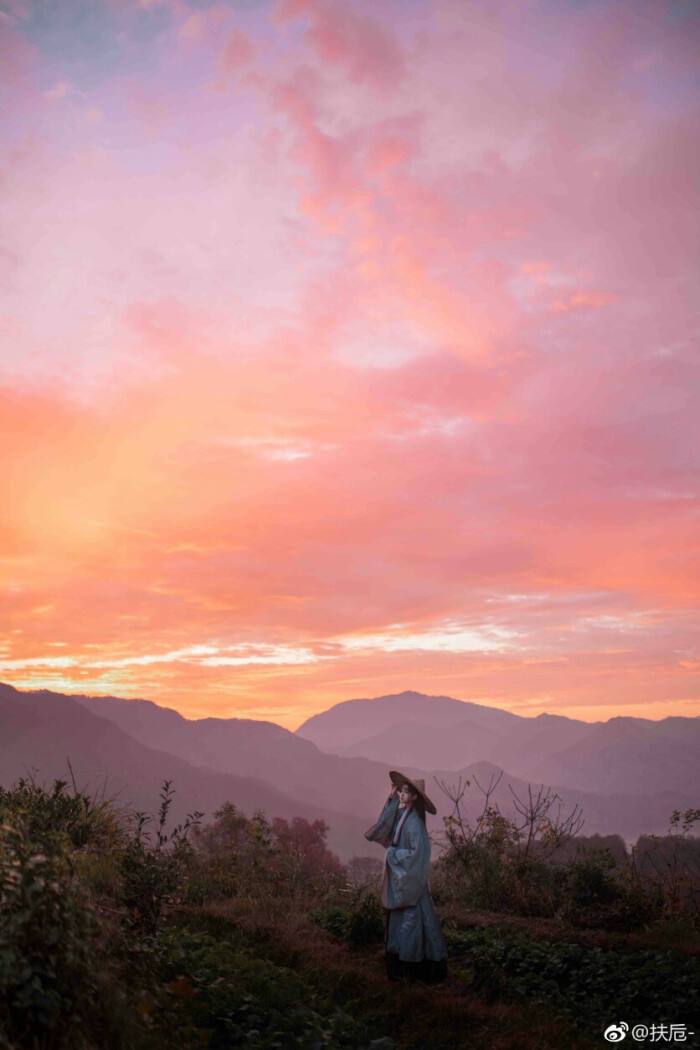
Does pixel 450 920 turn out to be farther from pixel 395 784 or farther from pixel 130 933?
pixel 130 933

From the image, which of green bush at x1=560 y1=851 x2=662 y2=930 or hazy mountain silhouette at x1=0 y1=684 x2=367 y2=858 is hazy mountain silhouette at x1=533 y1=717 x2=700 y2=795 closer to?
hazy mountain silhouette at x1=0 y1=684 x2=367 y2=858

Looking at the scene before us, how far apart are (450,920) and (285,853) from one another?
191 inches

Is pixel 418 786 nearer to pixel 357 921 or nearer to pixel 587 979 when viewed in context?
pixel 357 921

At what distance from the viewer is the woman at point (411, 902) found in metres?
9.70

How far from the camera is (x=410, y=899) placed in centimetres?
982

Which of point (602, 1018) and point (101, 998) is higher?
point (101, 998)

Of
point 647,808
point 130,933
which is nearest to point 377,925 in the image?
point 130,933

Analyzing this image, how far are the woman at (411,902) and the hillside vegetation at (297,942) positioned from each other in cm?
33

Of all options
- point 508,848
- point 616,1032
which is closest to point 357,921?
point 616,1032

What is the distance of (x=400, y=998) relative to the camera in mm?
9062

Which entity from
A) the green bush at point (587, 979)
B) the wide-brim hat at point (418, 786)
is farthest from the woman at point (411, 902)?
the green bush at point (587, 979)

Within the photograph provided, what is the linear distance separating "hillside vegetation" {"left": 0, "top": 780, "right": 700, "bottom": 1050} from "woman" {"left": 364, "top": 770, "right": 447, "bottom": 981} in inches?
13.2

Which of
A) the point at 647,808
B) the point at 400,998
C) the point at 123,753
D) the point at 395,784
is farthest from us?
the point at 123,753

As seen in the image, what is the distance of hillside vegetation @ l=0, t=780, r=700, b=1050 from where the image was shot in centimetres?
496
